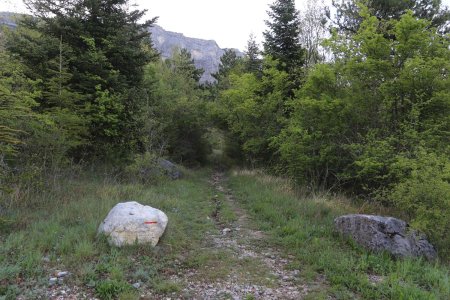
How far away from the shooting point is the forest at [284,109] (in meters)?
7.53

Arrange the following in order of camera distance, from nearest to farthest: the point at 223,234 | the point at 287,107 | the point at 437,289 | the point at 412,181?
the point at 437,289, the point at 412,181, the point at 223,234, the point at 287,107

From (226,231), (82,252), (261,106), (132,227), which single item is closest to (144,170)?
(226,231)

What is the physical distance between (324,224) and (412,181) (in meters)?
2.19

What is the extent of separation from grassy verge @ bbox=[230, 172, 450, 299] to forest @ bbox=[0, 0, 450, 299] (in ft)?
4.64

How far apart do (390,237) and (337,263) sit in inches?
54.5

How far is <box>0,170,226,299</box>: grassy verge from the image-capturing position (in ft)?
14.5

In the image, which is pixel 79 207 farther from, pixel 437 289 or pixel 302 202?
pixel 437 289

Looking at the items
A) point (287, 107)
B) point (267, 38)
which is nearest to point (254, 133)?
point (287, 107)

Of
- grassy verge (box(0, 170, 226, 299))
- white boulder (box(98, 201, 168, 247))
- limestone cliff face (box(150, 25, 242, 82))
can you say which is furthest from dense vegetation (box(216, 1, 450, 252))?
limestone cliff face (box(150, 25, 242, 82))

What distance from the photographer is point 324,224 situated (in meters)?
7.73

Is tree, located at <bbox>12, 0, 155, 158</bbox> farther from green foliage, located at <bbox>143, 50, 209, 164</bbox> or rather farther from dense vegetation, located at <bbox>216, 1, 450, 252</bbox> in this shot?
dense vegetation, located at <bbox>216, 1, 450, 252</bbox>

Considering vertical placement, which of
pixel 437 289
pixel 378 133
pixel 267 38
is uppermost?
pixel 267 38

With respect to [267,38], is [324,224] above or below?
below

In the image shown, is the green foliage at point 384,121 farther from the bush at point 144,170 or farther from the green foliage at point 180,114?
the green foliage at point 180,114
